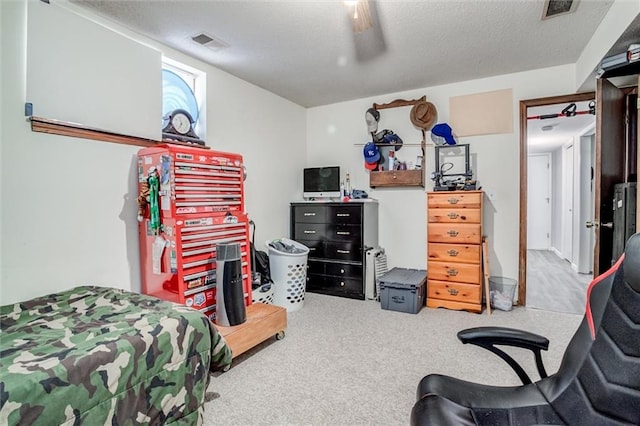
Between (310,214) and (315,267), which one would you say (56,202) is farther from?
(315,267)

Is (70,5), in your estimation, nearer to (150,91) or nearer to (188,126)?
(150,91)

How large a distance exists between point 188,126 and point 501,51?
9.49ft

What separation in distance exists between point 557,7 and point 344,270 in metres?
2.94

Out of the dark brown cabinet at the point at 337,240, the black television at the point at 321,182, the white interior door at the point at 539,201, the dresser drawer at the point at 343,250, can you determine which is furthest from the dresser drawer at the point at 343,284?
the white interior door at the point at 539,201

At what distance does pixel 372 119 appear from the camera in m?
4.05

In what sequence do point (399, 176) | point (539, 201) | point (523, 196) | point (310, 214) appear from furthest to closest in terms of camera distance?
point (539, 201) → point (310, 214) → point (399, 176) → point (523, 196)

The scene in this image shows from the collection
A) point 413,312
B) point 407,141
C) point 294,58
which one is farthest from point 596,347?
point 407,141

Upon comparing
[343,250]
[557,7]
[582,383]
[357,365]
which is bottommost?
[357,365]

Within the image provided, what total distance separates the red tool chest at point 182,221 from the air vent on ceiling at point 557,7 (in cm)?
255

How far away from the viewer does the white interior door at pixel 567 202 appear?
18.9 ft

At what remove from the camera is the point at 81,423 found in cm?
115

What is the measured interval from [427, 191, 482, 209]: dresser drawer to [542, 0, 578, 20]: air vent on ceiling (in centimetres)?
150

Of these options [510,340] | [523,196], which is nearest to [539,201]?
[523,196]

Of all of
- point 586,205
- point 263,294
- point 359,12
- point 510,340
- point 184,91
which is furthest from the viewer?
point 586,205
